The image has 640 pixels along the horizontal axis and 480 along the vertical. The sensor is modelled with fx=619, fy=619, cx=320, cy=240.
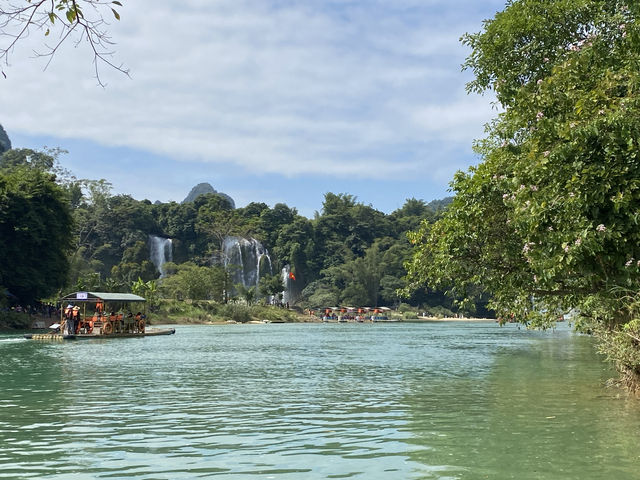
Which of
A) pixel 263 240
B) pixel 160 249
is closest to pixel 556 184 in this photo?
pixel 160 249

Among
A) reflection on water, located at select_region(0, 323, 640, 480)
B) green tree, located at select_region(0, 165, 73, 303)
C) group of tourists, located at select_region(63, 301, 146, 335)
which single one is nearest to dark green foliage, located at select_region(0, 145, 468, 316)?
green tree, located at select_region(0, 165, 73, 303)

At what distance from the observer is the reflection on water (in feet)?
29.6

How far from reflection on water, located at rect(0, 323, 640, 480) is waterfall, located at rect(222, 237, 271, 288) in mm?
111110

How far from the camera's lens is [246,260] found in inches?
5369

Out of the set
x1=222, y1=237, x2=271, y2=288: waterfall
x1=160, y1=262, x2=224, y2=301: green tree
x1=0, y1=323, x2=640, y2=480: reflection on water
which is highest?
x1=222, y1=237, x2=271, y2=288: waterfall

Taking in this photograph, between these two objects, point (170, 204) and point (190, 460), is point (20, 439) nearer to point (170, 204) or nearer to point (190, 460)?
point (190, 460)

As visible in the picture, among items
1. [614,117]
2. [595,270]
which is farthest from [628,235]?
[614,117]

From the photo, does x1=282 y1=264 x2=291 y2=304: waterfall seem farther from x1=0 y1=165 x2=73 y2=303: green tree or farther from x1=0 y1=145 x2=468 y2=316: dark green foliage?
x1=0 y1=165 x2=73 y2=303: green tree

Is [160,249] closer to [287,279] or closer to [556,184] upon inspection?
[287,279]

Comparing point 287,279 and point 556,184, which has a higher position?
point 287,279

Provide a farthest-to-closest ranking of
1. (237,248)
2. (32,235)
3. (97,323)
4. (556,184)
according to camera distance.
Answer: (237,248)
(32,235)
(97,323)
(556,184)

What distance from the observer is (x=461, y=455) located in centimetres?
970

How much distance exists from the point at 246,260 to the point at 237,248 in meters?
3.42

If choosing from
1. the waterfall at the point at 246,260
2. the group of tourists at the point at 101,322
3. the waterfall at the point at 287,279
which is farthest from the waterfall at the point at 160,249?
the group of tourists at the point at 101,322
